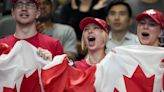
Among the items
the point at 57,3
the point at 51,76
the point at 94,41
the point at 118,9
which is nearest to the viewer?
the point at 51,76

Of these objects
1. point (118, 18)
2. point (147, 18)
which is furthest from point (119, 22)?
point (147, 18)

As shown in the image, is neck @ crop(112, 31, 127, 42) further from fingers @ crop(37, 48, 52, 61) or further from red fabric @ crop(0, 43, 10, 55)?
red fabric @ crop(0, 43, 10, 55)

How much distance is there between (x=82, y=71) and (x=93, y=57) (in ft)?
1.19

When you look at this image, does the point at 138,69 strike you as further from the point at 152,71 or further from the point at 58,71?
the point at 58,71

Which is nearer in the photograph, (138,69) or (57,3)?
(138,69)

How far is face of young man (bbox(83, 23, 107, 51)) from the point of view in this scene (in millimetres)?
5238

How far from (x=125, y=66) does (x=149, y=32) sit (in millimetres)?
399

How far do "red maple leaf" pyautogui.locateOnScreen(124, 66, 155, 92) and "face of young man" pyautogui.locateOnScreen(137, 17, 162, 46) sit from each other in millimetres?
338

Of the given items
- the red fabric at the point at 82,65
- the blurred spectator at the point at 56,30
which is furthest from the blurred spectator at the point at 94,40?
the blurred spectator at the point at 56,30

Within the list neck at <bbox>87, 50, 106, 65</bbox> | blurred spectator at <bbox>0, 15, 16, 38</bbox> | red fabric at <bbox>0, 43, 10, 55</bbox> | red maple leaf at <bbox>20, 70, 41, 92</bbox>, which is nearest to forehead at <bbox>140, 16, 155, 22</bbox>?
neck at <bbox>87, 50, 106, 65</bbox>

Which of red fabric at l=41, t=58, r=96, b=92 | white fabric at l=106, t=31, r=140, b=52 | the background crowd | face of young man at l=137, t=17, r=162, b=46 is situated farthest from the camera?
the background crowd

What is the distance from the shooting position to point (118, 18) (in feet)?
21.1

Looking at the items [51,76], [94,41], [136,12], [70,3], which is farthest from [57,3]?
[51,76]

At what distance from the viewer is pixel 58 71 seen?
4.81 metres
